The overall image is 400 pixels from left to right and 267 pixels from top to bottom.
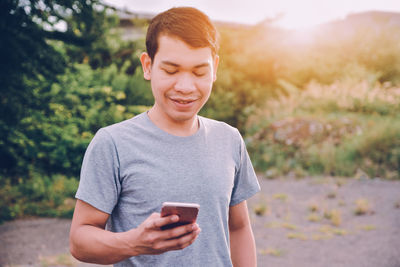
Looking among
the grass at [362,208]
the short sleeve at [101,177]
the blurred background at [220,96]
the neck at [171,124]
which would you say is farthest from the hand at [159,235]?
the grass at [362,208]

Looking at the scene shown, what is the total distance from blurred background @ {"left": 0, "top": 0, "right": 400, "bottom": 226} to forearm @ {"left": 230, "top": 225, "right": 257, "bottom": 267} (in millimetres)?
Result: 3228

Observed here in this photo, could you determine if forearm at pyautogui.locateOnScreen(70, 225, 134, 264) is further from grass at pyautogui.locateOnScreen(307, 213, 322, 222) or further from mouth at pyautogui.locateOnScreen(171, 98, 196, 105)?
grass at pyautogui.locateOnScreen(307, 213, 322, 222)

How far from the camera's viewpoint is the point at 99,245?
49.2 inches

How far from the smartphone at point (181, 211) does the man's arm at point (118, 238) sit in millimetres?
13

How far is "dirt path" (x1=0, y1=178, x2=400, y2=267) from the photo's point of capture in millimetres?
4527

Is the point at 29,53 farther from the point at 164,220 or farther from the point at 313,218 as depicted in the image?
the point at 313,218

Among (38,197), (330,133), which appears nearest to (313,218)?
(330,133)

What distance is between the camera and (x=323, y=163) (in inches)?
325

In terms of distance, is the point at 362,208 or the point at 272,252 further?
the point at 362,208

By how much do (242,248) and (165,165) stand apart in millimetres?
611

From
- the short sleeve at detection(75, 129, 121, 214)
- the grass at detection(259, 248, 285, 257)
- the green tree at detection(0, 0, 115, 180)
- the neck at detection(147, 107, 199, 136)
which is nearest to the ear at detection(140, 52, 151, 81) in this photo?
the neck at detection(147, 107, 199, 136)

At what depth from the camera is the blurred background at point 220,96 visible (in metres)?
4.16

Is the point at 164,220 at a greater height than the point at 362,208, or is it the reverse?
the point at 164,220

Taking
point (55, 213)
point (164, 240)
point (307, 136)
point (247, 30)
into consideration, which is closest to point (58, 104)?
point (55, 213)
